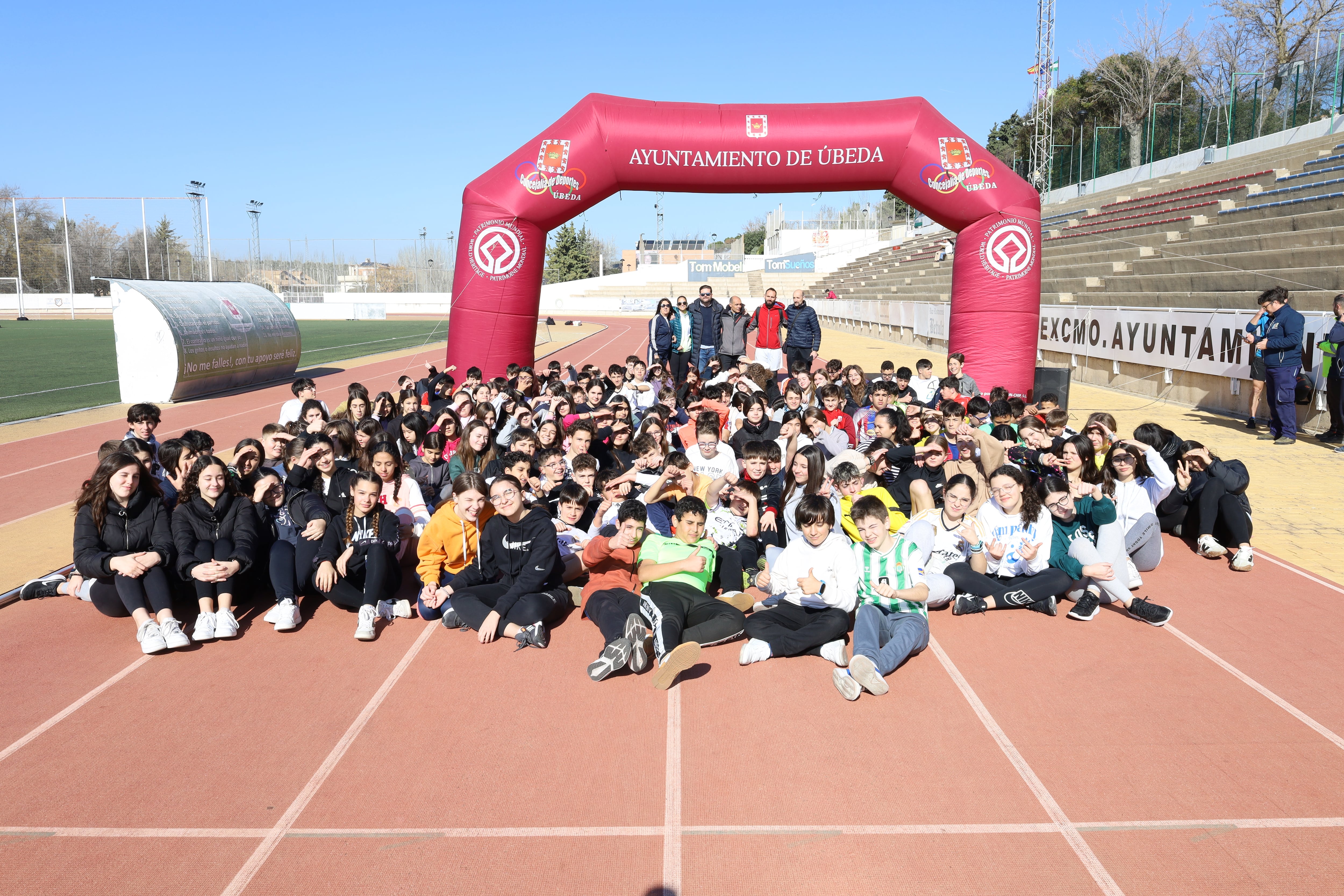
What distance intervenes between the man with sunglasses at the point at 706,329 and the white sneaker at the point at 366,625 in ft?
28.3

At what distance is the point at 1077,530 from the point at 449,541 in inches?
164

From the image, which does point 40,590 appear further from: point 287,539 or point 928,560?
point 928,560

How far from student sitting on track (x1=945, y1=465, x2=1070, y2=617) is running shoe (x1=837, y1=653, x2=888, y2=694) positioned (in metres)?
1.38

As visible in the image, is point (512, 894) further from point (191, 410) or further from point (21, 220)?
point (21, 220)

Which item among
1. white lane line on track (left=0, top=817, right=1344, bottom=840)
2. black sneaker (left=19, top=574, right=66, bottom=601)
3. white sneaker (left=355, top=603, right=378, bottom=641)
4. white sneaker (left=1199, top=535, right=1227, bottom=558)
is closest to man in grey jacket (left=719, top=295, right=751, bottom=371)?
white sneaker (left=1199, top=535, right=1227, bottom=558)

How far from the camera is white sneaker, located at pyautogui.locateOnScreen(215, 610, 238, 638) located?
17.5ft

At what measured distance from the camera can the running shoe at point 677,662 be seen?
455 cm

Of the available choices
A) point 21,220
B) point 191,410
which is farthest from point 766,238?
point 191,410

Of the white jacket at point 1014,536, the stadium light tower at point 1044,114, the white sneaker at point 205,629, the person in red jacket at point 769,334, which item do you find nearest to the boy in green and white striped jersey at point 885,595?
the white jacket at point 1014,536

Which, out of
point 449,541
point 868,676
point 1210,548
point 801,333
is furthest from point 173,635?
point 801,333

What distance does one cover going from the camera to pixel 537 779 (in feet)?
12.7

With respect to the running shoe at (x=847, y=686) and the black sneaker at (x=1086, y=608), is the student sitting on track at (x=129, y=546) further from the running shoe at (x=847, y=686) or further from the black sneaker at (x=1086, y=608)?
the black sneaker at (x=1086, y=608)

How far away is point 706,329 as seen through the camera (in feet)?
45.0

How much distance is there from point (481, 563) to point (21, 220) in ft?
248
